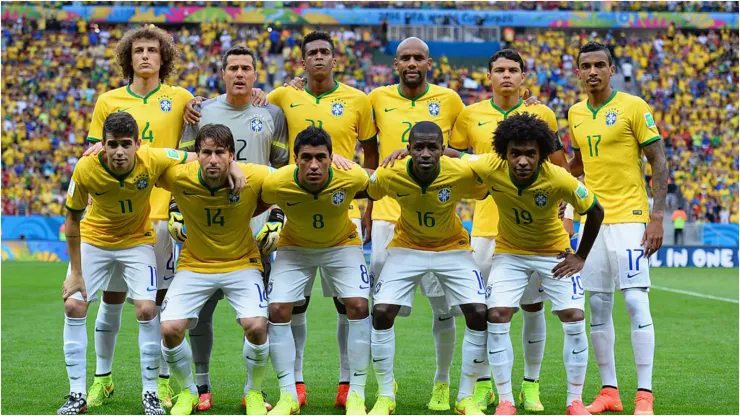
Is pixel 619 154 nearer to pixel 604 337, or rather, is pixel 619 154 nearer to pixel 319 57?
pixel 604 337

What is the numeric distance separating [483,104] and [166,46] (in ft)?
8.48

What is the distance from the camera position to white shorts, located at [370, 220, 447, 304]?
6.68 metres

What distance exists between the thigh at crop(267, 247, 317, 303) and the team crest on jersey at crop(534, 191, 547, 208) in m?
1.62

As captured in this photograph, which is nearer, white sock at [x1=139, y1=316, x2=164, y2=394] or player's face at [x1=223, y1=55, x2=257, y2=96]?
white sock at [x1=139, y1=316, x2=164, y2=394]

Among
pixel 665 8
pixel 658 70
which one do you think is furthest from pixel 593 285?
pixel 665 8

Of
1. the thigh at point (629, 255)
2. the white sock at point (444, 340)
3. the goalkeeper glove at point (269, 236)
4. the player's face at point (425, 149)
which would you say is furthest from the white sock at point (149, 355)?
the thigh at point (629, 255)

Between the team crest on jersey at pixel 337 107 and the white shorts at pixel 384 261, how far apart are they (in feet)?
2.97

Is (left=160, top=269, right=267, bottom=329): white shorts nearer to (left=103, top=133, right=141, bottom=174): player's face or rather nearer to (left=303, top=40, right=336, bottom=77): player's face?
(left=103, top=133, right=141, bottom=174): player's face

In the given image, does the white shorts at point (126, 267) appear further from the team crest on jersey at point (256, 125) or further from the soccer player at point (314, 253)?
the team crest on jersey at point (256, 125)

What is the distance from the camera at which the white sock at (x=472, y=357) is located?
246 inches

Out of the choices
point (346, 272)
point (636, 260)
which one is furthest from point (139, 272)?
point (636, 260)

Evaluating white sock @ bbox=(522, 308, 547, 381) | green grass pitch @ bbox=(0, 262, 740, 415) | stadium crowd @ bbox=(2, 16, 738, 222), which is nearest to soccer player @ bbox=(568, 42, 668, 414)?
white sock @ bbox=(522, 308, 547, 381)

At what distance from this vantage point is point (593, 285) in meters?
6.69

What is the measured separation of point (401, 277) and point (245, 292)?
3.56 ft
